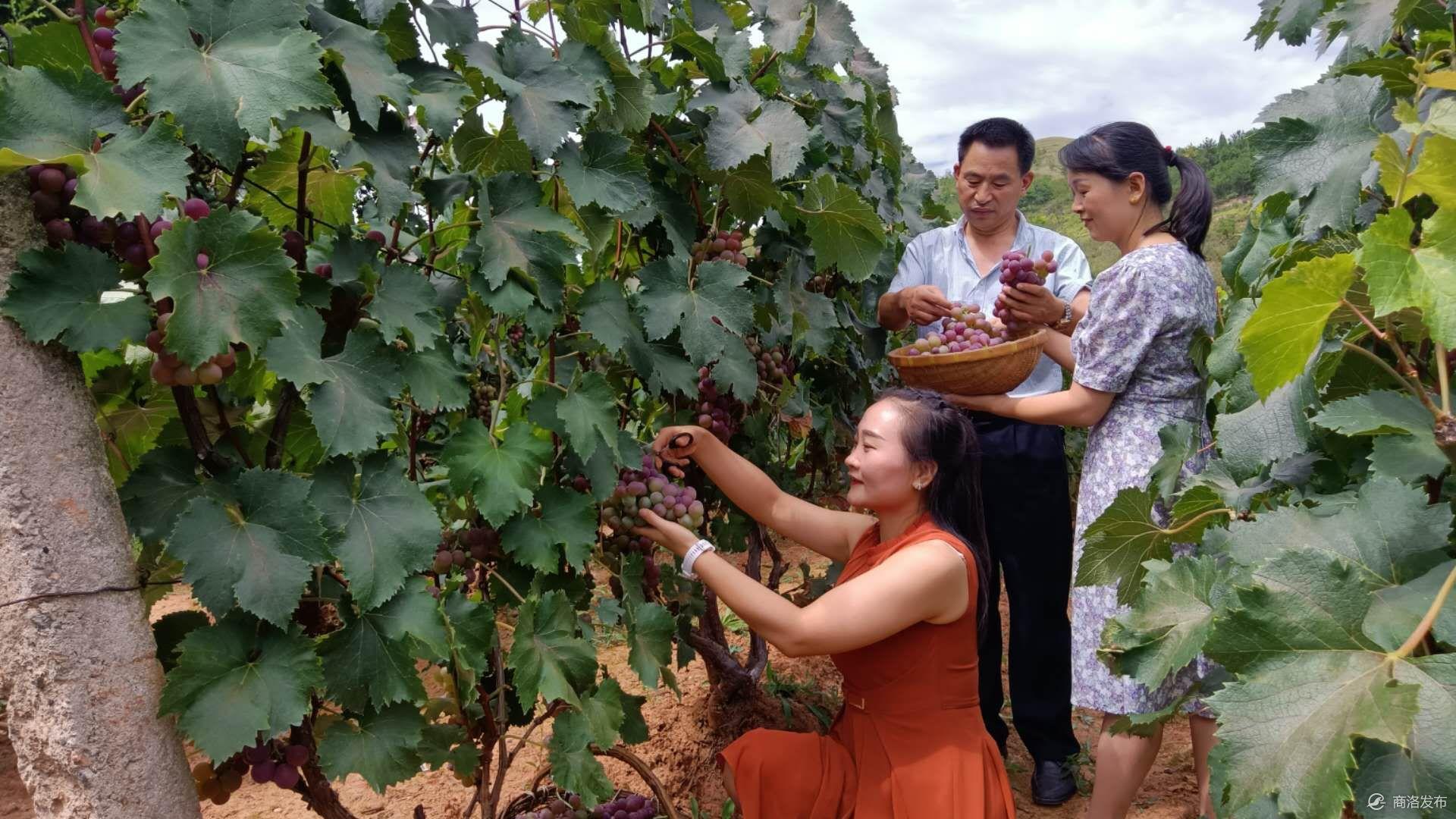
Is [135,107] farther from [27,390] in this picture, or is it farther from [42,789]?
[42,789]

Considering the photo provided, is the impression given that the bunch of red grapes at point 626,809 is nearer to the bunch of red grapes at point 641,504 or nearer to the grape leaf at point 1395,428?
the bunch of red grapes at point 641,504

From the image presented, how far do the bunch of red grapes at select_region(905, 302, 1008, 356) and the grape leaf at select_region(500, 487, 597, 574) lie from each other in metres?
1.24

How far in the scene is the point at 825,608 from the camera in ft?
7.27

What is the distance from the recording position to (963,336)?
287 centimetres

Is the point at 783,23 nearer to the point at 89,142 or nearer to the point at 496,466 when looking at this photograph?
the point at 496,466

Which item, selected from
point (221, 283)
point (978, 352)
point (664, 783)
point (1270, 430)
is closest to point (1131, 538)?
point (1270, 430)

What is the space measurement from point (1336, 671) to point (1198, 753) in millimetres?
2063

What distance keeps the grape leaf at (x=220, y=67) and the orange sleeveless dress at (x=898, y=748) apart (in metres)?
1.60

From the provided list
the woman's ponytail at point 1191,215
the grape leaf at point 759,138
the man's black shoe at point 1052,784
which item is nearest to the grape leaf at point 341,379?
the grape leaf at point 759,138

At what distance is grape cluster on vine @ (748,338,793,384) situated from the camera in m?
2.80

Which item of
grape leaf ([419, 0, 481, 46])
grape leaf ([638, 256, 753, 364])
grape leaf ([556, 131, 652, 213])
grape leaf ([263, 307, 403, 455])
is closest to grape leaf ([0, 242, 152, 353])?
grape leaf ([263, 307, 403, 455])

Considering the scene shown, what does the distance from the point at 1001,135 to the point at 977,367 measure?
3.10ft

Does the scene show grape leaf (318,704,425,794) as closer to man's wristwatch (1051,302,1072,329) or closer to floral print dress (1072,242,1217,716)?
floral print dress (1072,242,1217,716)

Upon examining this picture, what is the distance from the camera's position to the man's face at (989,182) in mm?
3252
